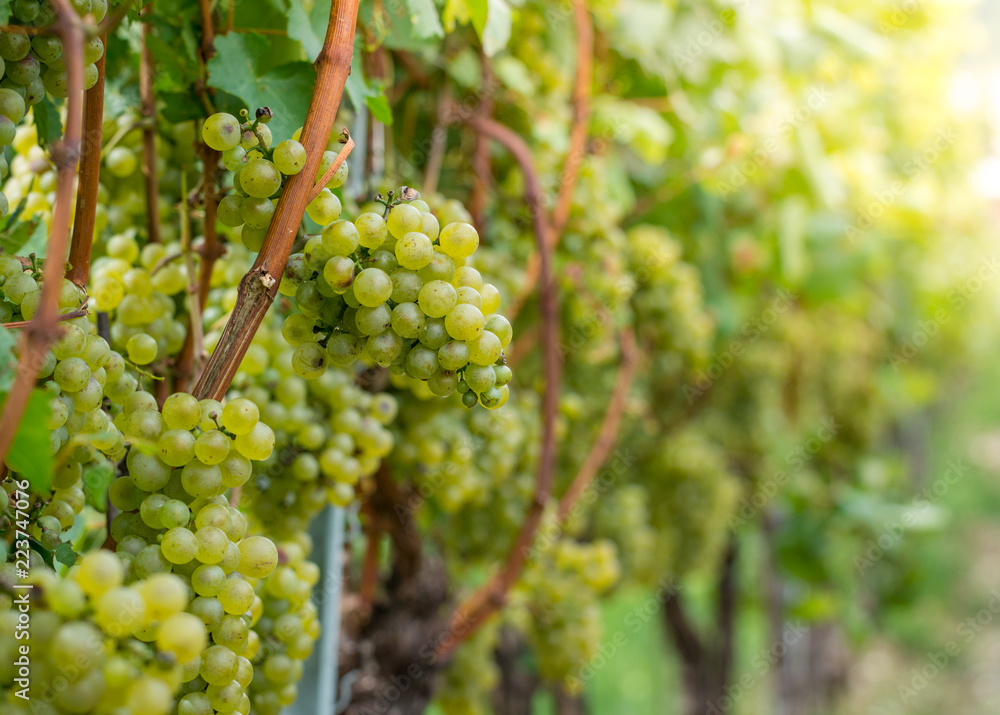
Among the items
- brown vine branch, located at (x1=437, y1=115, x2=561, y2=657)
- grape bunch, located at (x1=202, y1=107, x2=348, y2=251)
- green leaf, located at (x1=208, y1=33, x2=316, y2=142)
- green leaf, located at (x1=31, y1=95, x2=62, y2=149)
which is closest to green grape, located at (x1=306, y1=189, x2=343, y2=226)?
grape bunch, located at (x1=202, y1=107, x2=348, y2=251)

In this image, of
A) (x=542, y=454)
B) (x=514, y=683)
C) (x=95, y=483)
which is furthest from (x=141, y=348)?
(x=514, y=683)

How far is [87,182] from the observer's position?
44cm

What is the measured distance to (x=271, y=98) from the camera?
20.0 inches

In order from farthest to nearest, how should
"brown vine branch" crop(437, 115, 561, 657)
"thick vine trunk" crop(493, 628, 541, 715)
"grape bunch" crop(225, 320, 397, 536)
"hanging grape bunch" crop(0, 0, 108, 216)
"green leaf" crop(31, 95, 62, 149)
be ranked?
Answer: "thick vine trunk" crop(493, 628, 541, 715) → "brown vine branch" crop(437, 115, 561, 657) → "grape bunch" crop(225, 320, 397, 536) → "green leaf" crop(31, 95, 62, 149) → "hanging grape bunch" crop(0, 0, 108, 216)

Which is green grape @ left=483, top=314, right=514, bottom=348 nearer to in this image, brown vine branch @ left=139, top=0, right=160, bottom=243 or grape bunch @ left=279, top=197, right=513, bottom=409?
grape bunch @ left=279, top=197, right=513, bottom=409

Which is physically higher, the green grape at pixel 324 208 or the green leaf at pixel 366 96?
the green leaf at pixel 366 96

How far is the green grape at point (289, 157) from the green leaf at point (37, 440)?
145 millimetres

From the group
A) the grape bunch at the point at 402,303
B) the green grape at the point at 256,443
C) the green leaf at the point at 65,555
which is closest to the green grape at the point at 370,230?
the grape bunch at the point at 402,303

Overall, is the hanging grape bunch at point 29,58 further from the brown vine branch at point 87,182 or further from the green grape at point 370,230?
the green grape at point 370,230

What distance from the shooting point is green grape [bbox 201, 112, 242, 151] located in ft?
1.32

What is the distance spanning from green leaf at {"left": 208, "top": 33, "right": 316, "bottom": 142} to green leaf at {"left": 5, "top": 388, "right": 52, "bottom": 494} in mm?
237

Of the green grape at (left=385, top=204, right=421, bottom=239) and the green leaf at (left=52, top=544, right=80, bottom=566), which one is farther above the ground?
the green grape at (left=385, top=204, right=421, bottom=239)

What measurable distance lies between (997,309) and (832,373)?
7.93 feet

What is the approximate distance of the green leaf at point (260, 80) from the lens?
0.50 metres
